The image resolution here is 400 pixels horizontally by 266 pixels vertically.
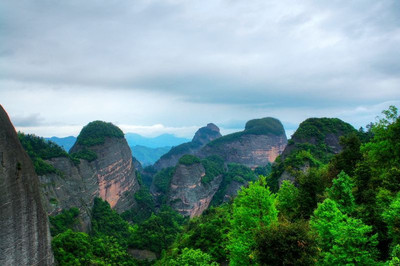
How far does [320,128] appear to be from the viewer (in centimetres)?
6531

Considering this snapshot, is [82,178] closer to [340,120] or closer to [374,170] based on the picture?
[374,170]

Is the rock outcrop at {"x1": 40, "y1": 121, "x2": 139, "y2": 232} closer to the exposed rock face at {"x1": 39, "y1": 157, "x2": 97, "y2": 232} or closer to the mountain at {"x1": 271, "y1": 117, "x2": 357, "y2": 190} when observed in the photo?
the exposed rock face at {"x1": 39, "y1": 157, "x2": 97, "y2": 232}

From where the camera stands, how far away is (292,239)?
46.7 ft

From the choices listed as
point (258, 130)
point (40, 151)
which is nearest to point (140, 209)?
point (40, 151)

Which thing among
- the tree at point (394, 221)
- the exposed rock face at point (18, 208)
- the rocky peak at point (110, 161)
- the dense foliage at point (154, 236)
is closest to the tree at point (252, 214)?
the tree at point (394, 221)

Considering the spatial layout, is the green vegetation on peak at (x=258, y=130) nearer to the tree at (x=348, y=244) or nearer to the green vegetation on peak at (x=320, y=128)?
the green vegetation on peak at (x=320, y=128)

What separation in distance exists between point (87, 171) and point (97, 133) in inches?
725

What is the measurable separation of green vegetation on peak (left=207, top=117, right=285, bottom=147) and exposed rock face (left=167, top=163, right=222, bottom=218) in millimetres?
58216

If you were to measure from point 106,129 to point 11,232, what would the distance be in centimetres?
6754

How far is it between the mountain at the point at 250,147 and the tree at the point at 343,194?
410 ft

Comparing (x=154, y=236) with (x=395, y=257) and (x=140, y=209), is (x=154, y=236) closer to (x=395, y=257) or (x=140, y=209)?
(x=395, y=257)

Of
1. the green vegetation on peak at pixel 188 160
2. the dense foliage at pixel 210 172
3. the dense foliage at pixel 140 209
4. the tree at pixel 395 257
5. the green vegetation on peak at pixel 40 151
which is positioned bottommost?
the dense foliage at pixel 140 209

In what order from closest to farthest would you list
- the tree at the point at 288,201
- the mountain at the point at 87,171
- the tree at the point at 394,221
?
the tree at the point at 394,221
the tree at the point at 288,201
the mountain at the point at 87,171

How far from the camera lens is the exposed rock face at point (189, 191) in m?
86.8
